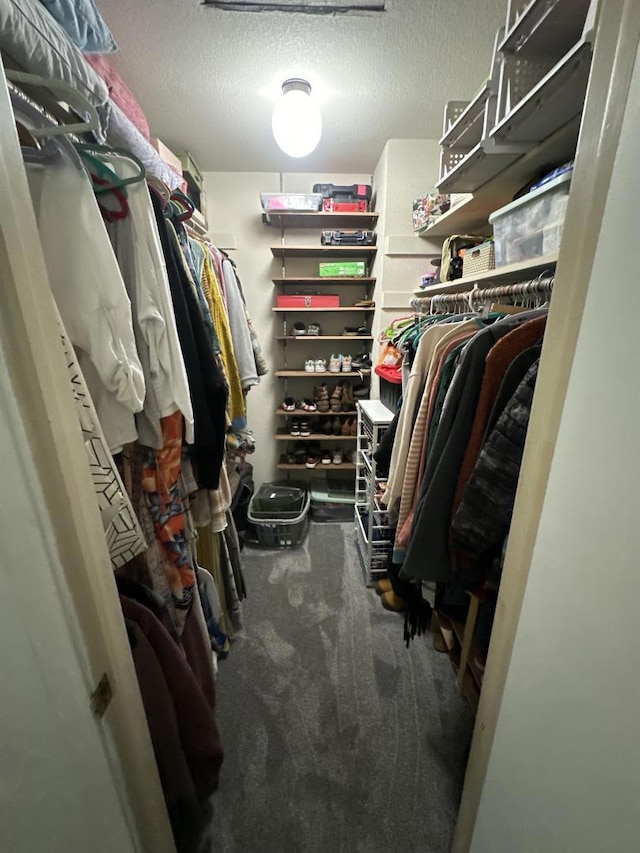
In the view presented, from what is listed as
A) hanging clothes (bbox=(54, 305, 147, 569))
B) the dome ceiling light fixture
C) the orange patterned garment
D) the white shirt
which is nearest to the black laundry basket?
the orange patterned garment

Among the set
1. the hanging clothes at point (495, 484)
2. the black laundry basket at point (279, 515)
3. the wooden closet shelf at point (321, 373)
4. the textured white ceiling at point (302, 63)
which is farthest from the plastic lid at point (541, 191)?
the black laundry basket at point (279, 515)

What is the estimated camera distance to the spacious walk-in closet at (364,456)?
37 cm

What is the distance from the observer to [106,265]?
58 centimetres

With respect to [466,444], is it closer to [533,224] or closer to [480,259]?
[533,224]

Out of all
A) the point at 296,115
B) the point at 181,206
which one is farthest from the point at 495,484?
the point at 296,115

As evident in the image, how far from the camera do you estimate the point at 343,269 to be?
2.16 meters

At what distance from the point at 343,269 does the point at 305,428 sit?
114 cm

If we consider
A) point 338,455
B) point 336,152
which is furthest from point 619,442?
point 336,152

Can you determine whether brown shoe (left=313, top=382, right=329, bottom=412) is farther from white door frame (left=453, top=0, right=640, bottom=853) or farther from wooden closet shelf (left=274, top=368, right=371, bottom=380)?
white door frame (left=453, top=0, right=640, bottom=853)

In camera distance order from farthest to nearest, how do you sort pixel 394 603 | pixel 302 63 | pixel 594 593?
pixel 394 603, pixel 302 63, pixel 594 593

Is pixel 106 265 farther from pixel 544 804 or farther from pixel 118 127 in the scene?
pixel 544 804

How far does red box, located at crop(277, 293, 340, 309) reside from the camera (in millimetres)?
2182

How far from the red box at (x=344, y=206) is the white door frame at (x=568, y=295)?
75.6 inches

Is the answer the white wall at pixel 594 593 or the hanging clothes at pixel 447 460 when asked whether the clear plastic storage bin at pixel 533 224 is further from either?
the white wall at pixel 594 593
